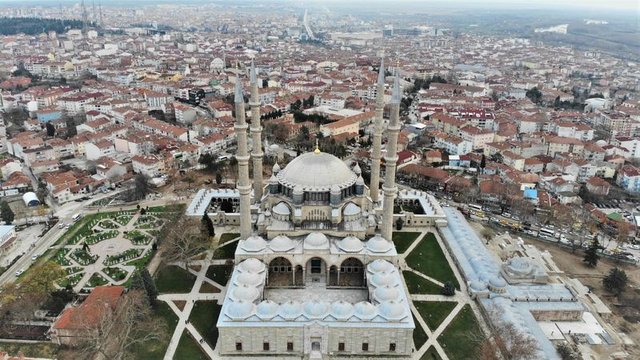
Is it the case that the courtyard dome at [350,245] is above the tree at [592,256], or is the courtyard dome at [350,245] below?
above

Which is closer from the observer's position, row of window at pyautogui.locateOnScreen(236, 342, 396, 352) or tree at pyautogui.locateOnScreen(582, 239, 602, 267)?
row of window at pyautogui.locateOnScreen(236, 342, 396, 352)

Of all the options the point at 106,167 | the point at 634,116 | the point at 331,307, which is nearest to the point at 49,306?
the point at 331,307

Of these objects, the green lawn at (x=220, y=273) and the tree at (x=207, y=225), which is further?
the tree at (x=207, y=225)

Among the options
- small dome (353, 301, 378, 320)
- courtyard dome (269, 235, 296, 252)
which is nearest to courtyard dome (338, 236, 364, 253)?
courtyard dome (269, 235, 296, 252)

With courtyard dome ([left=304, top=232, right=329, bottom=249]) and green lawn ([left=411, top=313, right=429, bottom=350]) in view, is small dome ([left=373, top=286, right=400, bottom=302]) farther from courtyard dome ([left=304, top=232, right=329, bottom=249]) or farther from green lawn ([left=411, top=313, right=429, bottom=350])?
courtyard dome ([left=304, top=232, right=329, bottom=249])

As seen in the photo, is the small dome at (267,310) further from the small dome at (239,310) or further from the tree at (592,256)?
the tree at (592,256)

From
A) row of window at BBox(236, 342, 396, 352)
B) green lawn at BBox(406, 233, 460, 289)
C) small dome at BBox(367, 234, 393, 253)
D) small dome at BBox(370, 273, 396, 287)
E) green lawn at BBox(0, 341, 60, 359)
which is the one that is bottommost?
green lawn at BBox(0, 341, 60, 359)

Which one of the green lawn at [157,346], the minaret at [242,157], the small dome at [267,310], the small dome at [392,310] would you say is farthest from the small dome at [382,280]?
the green lawn at [157,346]
